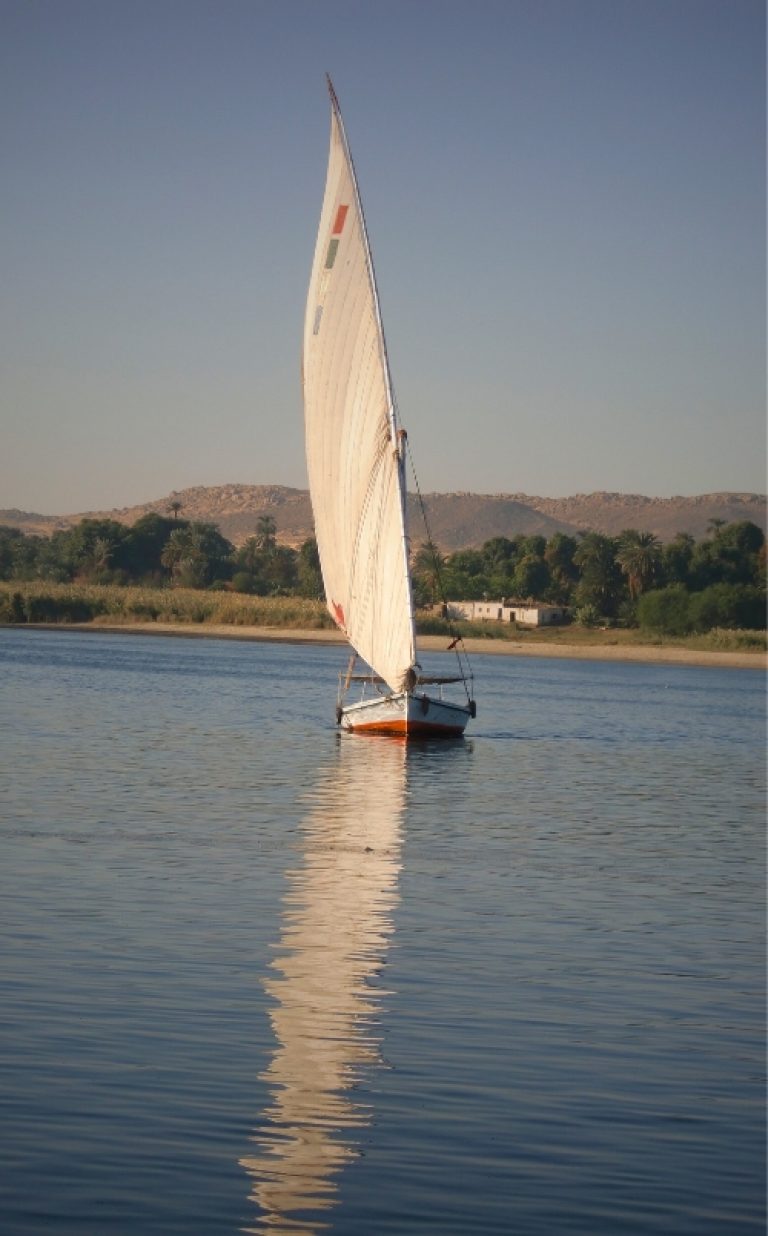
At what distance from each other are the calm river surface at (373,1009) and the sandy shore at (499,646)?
8097 cm

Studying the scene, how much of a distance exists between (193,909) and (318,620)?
10040 cm

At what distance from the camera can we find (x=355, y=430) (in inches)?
1532

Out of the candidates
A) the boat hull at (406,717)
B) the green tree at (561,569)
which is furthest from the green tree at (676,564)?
the boat hull at (406,717)

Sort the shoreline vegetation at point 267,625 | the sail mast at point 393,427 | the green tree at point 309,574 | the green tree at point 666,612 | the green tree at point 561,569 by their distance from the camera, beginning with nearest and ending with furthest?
the sail mast at point 393,427, the shoreline vegetation at point 267,625, the green tree at point 666,612, the green tree at point 561,569, the green tree at point 309,574

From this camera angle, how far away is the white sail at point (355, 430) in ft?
124

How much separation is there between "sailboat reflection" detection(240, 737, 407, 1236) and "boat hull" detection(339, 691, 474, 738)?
53.4 feet

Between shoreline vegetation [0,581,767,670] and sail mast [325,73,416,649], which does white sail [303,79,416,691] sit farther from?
shoreline vegetation [0,581,767,670]

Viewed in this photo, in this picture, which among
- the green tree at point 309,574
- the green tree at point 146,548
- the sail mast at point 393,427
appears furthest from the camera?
the green tree at point 146,548

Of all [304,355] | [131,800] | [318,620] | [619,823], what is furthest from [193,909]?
[318,620]

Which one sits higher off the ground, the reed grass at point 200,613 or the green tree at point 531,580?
the green tree at point 531,580

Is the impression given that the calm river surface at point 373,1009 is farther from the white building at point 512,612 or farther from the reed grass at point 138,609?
the white building at point 512,612

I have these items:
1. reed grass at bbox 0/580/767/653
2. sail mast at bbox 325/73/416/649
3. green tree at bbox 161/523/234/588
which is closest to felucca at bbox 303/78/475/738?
sail mast at bbox 325/73/416/649

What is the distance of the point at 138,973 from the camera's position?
12719 mm

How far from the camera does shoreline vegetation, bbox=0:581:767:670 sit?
113 metres
